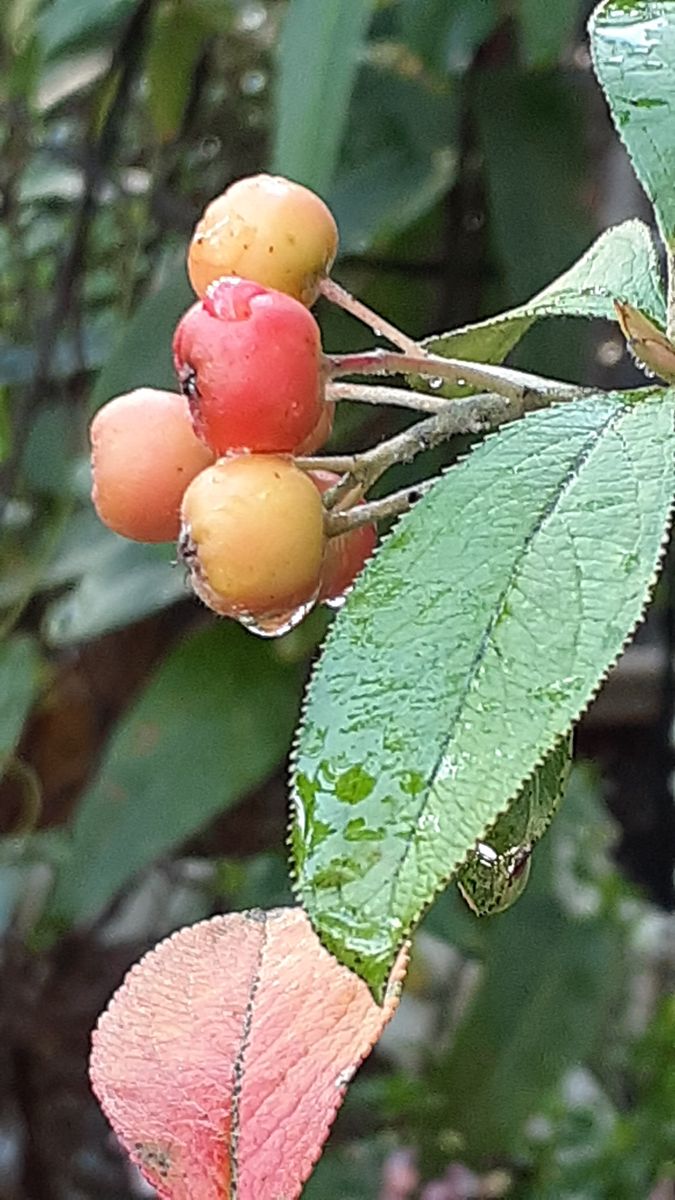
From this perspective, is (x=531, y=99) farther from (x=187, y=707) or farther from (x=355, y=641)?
(x=355, y=641)

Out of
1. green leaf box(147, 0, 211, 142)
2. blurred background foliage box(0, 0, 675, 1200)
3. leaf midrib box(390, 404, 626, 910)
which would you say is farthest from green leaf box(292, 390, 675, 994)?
green leaf box(147, 0, 211, 142)

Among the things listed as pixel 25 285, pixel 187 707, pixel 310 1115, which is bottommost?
pixel 187 707

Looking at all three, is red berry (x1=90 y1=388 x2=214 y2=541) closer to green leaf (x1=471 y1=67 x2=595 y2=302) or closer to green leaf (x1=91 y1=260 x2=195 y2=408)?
green leaf (x1=91 y1=260 x2=195 y2=408)

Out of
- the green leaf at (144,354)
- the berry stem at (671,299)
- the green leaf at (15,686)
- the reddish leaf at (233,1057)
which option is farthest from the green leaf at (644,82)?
the green leaf at (15,686)

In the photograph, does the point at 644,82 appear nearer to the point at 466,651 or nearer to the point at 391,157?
the point at 466,651

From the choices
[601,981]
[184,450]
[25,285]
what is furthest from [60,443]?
[184,450]

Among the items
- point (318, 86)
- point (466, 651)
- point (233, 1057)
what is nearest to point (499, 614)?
point (466, 651)
